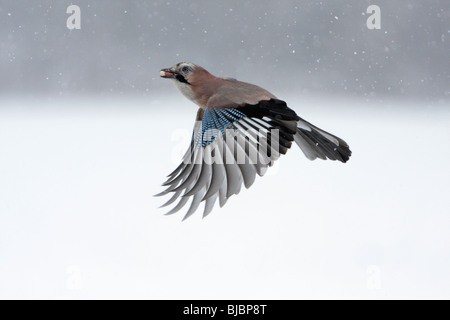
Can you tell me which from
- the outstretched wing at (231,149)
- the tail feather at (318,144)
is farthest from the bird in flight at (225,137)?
the tail feather at (318,144)

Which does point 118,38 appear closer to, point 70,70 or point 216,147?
point 70,70

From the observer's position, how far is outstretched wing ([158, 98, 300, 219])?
34.2 inches

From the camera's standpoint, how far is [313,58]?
247 cm

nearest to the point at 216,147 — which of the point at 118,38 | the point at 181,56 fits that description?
the point at 181,56

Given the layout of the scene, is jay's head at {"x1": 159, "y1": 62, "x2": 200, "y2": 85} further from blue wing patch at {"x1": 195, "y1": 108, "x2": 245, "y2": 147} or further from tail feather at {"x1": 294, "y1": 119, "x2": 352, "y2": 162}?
tail feather at {"x1": 294, "y1": 119, "x2": 352, "y2": 162}

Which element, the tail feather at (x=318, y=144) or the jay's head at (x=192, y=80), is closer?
the jay's head at (x=192, y=80)

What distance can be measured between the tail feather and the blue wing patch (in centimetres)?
20

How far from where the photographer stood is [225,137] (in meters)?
→ 0.90

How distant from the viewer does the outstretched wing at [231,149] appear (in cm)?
87

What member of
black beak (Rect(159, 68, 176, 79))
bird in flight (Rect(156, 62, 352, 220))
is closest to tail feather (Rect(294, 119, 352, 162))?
bird in flight (Rect(156, 62, 352, 220))

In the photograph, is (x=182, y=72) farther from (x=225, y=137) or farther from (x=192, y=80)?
(x=225, y=137)

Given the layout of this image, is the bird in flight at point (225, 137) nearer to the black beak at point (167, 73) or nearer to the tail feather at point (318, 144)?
the black beak at point (167, 73)

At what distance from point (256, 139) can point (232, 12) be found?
1608mm

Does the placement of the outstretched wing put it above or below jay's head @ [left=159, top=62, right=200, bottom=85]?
below
